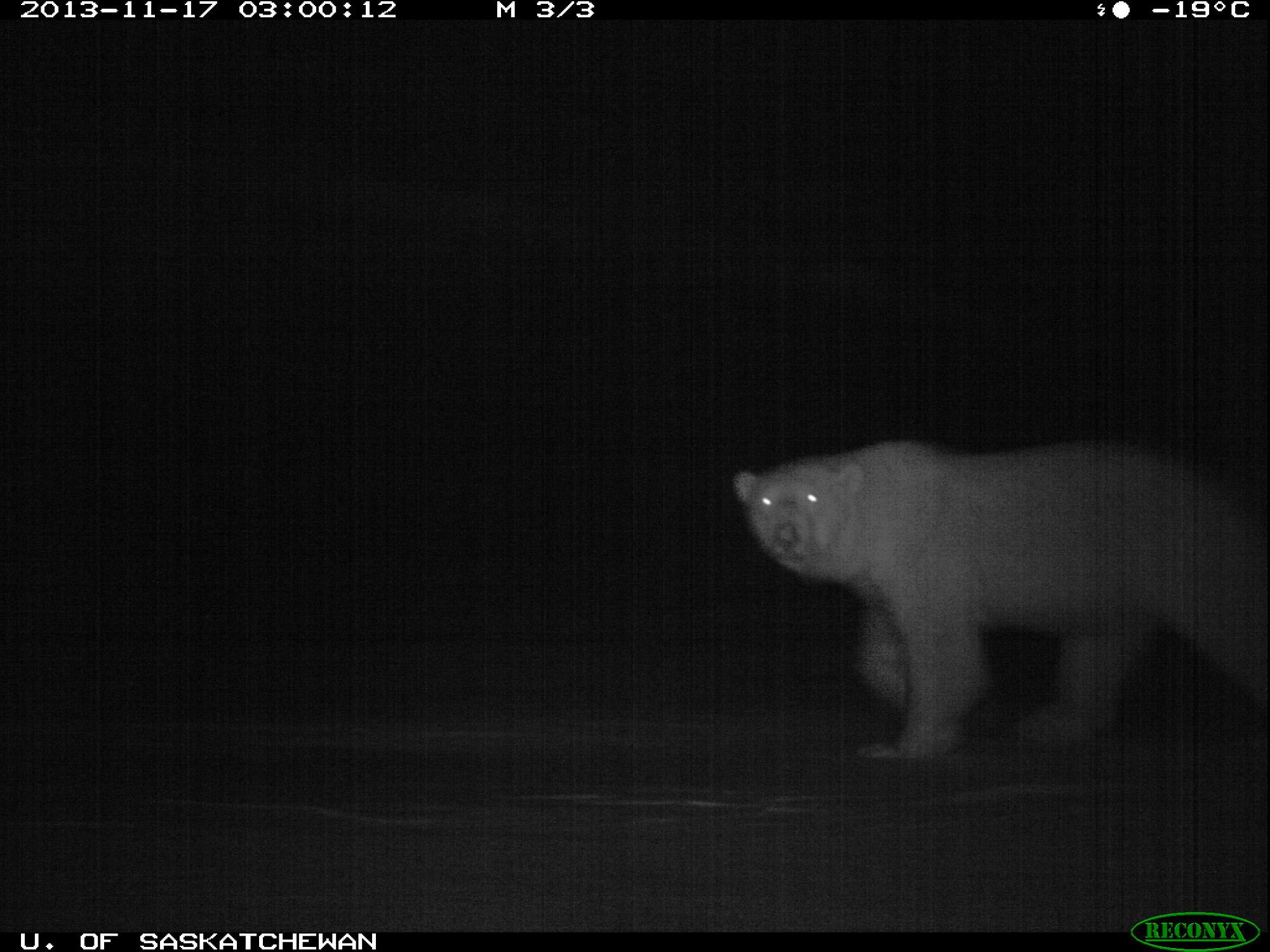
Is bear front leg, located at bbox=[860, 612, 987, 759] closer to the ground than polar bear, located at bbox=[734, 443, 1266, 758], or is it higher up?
closer to the ground

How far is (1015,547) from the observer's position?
5.84 m

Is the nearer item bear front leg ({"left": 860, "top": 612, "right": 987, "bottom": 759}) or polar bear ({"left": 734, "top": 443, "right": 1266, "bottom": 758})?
bear front leg ({"left": 860, "top": 612, "right": 987, "bottom": 759})

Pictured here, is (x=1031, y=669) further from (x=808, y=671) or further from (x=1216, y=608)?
(x=1216, y=608)

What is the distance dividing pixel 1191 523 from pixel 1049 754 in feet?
2.53

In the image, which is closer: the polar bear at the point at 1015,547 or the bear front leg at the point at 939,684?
the bear front leg at the point at 939,684

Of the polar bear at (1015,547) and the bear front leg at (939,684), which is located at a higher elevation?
the polar bear at (1015,547)

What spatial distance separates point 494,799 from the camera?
205 inches

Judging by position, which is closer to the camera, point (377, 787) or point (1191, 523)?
point (377, 787)

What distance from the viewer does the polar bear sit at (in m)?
5.79

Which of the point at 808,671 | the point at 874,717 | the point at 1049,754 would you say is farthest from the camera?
the point at 808,671

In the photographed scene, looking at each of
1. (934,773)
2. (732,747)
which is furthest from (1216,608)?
(732,747)

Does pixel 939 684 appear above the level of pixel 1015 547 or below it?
below

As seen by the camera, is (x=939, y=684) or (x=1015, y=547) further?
(x=1015, y=547)

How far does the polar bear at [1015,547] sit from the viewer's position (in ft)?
19.0
